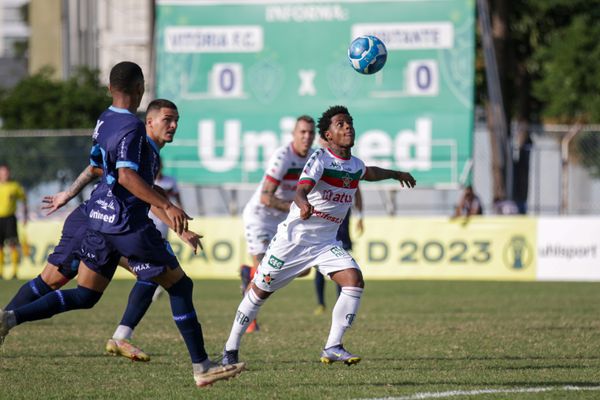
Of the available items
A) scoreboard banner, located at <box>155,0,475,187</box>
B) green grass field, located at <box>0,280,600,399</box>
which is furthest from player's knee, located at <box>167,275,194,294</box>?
scoreboard banner, located at <box>155,0,475,187</box>

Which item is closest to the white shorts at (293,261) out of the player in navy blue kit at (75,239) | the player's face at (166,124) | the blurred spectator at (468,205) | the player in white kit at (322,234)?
the player in white kit at (322,234)

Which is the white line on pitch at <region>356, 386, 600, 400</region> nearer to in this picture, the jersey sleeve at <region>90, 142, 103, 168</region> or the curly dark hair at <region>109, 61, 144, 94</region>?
the jersey sleeve at <region>90, 142, 103, 168</region>

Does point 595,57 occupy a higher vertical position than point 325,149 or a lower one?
higher

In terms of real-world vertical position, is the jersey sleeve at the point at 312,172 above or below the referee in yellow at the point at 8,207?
above

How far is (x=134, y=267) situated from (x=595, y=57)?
25983mm

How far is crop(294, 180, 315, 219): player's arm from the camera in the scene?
8539 mm

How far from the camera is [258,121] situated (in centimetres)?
2523

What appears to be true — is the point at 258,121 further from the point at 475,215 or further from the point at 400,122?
the point at 475,215

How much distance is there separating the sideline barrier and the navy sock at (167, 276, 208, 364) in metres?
14.4

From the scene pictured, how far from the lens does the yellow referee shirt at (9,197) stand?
72.4 feet

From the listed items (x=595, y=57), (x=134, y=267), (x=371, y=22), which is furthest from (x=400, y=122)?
(x=134, y=267)

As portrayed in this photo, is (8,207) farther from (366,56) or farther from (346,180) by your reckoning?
(346,180)

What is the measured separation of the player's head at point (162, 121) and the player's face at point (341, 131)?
4.01 ft

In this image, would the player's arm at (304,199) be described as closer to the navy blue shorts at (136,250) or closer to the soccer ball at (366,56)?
the navy blue shorts at (136,250)
